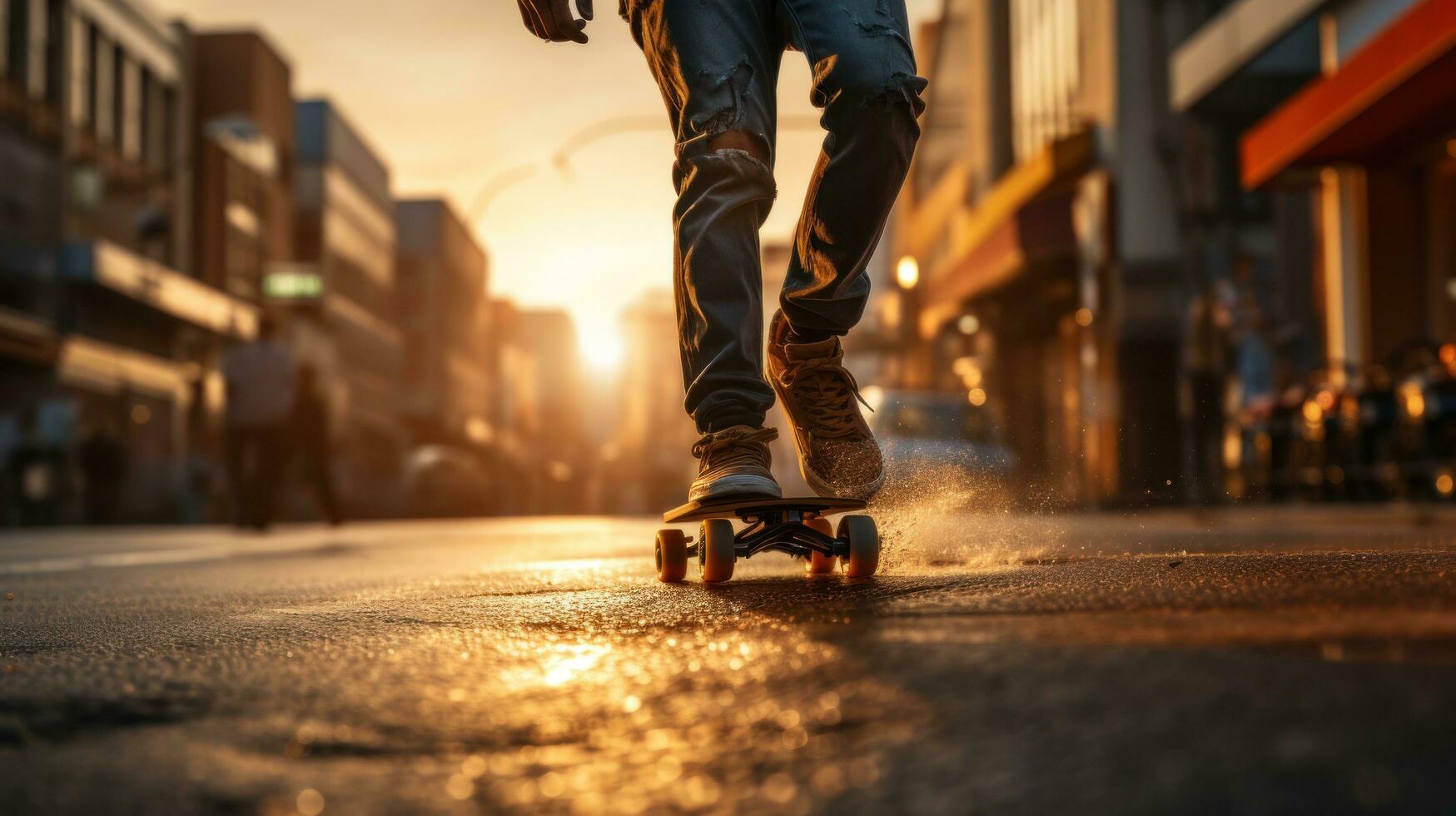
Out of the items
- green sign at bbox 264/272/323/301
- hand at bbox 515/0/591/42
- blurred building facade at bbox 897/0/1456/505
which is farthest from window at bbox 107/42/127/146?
hand at bbox 515/0/591/42

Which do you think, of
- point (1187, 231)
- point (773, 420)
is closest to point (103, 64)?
point (773, 420)

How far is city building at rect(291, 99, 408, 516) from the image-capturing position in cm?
6475

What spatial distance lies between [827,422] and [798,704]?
195 centimetres

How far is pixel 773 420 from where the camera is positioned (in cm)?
2908

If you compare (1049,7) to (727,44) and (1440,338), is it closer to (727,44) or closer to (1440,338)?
(1440,338)

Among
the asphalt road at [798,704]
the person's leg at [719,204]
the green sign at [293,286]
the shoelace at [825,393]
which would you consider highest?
the green sign at [293,286]

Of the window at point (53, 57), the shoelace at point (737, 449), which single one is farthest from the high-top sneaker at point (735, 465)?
the window at point (53, 57)

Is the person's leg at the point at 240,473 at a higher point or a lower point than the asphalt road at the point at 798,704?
higher

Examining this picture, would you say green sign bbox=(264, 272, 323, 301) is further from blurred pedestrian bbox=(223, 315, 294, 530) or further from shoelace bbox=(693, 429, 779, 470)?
shoelace bbox=(693, 429, 779, 470)

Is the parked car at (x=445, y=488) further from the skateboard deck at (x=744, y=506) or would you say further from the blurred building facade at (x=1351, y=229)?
the skateboard deck at (x=744, y=506)

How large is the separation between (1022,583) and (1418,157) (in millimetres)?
15312

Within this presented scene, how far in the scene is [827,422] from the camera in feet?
10.4

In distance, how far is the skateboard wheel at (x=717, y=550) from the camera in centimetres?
273

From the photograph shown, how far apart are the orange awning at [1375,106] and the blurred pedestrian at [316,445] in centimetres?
916
